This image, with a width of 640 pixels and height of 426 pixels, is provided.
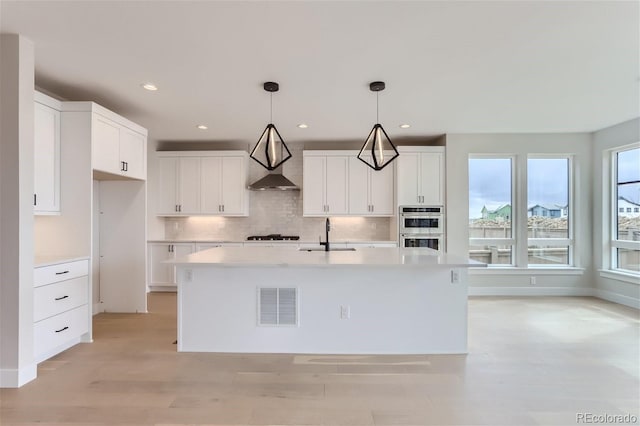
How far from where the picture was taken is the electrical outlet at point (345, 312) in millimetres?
3121

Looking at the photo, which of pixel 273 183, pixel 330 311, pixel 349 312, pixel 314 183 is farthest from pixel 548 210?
pixel 273 183

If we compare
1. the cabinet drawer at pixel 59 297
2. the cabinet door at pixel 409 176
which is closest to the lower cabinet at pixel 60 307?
the cabinet drawer at pixel 59 297

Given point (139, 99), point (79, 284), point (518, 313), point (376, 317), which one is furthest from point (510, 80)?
point (79, 284)

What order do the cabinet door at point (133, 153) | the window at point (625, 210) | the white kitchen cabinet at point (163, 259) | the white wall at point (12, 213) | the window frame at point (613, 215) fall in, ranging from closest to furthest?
the white wall at point (12, 213) → the cabinet door at point (133, 153) → the window at point (625, 210) → the window frame at point (613, 215) → the white kitchen cabinet at point (163, 259)

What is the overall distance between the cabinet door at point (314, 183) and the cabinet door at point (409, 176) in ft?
4.38

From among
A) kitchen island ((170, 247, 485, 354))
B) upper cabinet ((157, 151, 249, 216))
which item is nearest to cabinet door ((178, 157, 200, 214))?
upper cabinet ((157, 151, 249, 216))

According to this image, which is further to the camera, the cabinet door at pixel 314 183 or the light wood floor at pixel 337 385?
the cabinet door at pixel 314 183

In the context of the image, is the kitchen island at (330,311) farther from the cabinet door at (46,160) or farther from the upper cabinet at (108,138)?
the upper cabinet at (108,138)

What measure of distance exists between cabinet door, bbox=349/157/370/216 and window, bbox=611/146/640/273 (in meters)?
3.81

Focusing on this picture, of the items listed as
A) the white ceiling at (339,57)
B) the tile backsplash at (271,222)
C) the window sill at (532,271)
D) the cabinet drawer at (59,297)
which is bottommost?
the window sill at (532,271)

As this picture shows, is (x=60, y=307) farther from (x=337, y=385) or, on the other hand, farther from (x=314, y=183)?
(x=314, y=183)

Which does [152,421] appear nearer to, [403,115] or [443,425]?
[443,425]

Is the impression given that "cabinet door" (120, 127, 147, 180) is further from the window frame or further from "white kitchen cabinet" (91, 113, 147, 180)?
the window frame

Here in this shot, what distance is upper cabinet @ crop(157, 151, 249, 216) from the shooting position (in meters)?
5.83
